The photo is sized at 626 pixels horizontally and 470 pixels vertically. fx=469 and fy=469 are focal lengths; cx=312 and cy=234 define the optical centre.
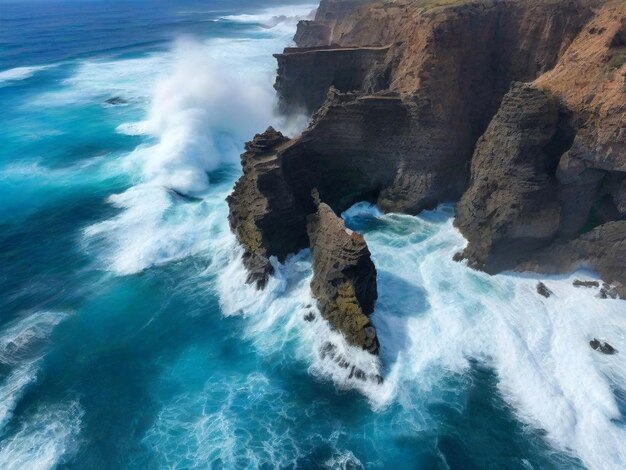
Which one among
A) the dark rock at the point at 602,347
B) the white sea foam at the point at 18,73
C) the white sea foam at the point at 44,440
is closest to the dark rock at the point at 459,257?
the dark rock at the point at 602,347

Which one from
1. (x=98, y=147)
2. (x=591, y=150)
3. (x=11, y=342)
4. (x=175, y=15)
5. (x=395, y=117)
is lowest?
(x=175, y=15)

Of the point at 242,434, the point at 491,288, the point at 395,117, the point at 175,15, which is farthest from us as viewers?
the point at 175,15

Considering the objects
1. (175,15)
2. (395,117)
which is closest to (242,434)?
(395,117)

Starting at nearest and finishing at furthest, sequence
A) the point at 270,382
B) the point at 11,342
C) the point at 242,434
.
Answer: the point at 242,434 < the point at 270,382 < the point at 11,342

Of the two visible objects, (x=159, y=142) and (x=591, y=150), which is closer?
(x=591, y=150)

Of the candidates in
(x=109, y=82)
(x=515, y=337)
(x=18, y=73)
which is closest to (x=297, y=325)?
(x=515, y=337)

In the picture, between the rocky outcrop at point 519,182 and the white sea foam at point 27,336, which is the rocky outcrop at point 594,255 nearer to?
the rocky outcrop at point 519,182

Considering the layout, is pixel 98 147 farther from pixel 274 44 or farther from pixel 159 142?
pixel 274 44

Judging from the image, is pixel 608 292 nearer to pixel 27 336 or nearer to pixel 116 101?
pixel 27 336
